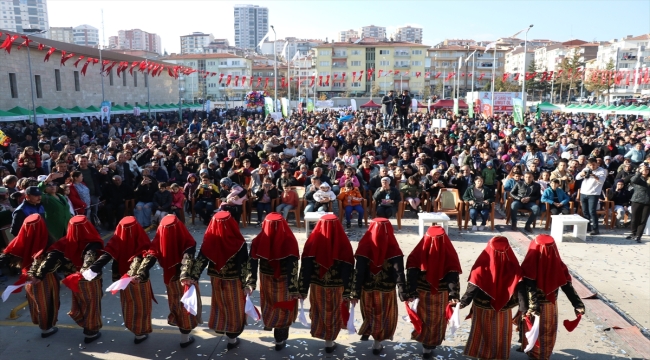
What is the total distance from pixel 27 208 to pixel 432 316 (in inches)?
218

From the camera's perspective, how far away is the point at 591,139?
1675 cm

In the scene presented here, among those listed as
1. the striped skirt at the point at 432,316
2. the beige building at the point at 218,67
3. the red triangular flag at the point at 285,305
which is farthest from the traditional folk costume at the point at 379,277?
the beige building at the point at 218,67

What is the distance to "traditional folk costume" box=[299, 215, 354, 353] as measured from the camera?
5094mm

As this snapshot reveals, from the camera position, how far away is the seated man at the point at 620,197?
10609 millimetres

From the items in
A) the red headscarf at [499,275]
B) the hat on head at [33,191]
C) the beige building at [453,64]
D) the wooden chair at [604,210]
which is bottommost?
the wooden chair at [604,210]

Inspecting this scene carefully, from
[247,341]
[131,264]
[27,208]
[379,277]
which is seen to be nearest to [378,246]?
[379,277]

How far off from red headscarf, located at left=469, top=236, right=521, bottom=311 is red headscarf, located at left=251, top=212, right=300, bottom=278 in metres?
1.86

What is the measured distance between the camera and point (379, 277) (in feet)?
16.7

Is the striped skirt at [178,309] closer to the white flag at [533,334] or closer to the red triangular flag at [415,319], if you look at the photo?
the red triangular flag at [415,319]

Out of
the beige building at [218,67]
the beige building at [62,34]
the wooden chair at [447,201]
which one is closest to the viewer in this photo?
the wooden chair at [447,201]

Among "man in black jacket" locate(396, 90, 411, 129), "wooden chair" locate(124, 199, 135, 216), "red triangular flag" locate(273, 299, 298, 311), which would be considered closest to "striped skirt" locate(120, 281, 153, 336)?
"red triangular flag" locate(273, 299, 298, 311)

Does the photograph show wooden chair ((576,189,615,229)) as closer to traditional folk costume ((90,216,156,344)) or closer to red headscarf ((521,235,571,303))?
red headscarf ((521,235,571,303))

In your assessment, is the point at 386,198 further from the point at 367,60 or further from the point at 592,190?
the point at 367,60

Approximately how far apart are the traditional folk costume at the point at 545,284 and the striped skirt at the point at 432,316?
77cm
